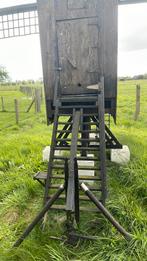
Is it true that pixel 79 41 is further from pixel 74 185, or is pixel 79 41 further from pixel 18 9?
pixel 18 9

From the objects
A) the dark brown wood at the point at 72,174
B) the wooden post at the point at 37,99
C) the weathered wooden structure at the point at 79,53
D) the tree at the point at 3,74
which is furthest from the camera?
the tree at the point at 3,74

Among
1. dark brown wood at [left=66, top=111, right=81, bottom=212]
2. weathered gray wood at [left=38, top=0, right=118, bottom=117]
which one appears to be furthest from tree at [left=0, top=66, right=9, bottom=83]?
dark brown wood at [left=66, top=111, right=81, bottom=212]

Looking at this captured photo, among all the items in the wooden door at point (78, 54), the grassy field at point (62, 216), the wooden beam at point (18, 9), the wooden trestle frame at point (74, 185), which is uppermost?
the wooden beam at point (18, 9)

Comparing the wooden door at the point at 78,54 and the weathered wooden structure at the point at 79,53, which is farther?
the wooden door at the point at 78,54

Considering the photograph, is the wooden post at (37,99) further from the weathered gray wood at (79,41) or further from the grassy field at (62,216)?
the weathered gray wood at (79,41)

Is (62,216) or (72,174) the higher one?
(72,174)

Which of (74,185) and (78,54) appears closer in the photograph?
(74,185)

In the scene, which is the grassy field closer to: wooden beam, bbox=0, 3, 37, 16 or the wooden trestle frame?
the wooden trestle frame

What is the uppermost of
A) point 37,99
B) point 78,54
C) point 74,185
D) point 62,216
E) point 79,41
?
point 79,41

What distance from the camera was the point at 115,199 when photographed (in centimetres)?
388

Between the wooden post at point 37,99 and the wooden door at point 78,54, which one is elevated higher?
the wooden door at point 78,54

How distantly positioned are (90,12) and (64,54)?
0.96 m

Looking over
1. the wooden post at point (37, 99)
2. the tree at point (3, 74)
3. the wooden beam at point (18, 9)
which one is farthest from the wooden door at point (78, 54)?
the tree at point (3, 74)

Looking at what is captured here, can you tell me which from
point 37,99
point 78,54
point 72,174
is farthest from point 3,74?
point 72,174
